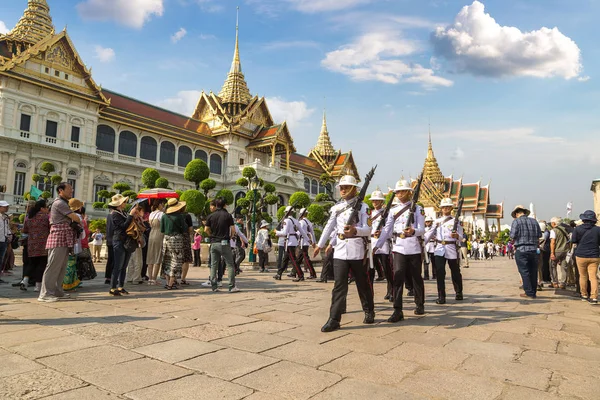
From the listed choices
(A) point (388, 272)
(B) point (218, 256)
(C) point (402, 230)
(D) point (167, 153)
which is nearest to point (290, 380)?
(C) point (402, 230)

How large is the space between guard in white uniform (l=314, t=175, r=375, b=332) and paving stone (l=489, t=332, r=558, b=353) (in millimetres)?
1359

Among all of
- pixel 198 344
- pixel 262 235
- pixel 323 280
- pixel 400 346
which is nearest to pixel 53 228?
pixel 198 344

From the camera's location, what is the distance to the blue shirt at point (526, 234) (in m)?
7.24

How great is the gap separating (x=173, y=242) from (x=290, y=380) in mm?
5385

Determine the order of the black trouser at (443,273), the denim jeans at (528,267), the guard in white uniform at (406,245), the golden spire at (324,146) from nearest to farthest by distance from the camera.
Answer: the guard in white uniform at (406,245), the black trouser at (443,273), the denim jeans at (528,267), the golden spire at (324,146)

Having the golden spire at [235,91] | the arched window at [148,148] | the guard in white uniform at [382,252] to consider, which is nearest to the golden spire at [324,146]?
the golden spire at [235,91]

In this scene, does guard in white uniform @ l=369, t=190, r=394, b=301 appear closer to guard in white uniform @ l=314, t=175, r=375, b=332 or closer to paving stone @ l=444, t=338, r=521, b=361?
guard in white uniform @ l=314, t=175, r=375, b=332

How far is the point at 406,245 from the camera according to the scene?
527 centimetres

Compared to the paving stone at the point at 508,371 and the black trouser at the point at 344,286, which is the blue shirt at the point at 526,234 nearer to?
the black trouser at the point at 344,286

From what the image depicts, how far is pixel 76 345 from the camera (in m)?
3.47

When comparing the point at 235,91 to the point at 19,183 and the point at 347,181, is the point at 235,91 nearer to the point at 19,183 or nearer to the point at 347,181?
the point at 19,183

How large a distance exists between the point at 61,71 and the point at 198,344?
32.6 meters

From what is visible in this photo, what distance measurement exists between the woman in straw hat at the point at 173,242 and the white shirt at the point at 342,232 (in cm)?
373

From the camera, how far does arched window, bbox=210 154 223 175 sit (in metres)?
39.9
